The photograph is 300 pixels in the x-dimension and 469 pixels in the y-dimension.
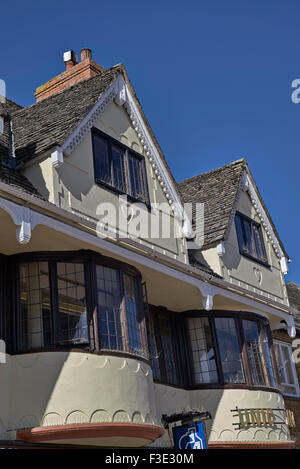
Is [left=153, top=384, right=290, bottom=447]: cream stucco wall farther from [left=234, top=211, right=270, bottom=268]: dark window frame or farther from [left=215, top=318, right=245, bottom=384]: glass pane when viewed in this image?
[left=234, top=211, right=270, bottom=268]: dark window frame

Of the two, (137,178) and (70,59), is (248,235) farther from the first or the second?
(70,59)

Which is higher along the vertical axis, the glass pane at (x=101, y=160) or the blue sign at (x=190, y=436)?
the glass pane at (x=101, y=160)

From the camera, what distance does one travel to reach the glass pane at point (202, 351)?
18.1 metres

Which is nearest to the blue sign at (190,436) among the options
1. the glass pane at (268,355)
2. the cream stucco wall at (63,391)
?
the cream stucco wall at (63,391)

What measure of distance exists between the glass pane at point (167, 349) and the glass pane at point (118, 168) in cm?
407

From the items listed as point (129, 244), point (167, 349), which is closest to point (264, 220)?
point (167, 349)

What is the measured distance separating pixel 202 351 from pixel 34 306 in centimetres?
625

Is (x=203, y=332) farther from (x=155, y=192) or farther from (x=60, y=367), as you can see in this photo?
(x=60, y=367)

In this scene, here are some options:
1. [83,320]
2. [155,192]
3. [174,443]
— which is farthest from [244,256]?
[83,320]

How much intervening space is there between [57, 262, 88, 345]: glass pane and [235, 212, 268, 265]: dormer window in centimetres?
756

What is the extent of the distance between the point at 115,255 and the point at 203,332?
5.07 m

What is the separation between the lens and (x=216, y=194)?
71.3 ft

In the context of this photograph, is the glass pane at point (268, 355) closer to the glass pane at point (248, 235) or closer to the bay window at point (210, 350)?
the bay window at point (210, 350)

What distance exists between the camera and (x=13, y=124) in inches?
687
